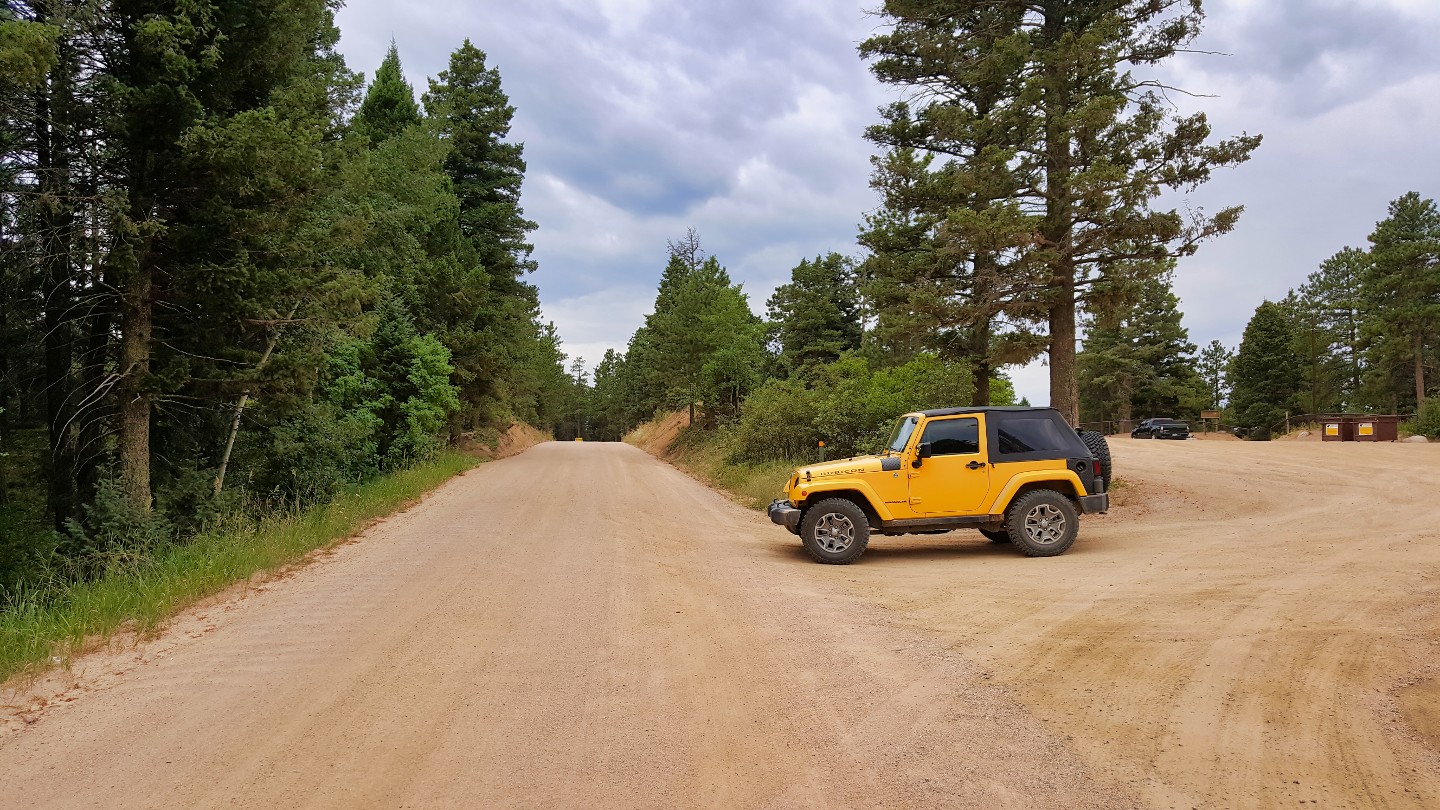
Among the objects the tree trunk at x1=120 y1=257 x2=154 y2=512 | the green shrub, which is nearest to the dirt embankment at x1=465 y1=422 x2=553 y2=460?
the tree trunk at x1=120 y1=257 x2=154 y2=512

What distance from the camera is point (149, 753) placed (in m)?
4.24

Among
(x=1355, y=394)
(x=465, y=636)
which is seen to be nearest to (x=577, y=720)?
(x=465, y=636)

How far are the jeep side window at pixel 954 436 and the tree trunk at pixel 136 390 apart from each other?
11.2 meters

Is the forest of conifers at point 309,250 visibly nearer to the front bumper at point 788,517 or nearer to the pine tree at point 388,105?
the pine tree at point 388,105

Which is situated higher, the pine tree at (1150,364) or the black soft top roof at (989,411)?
the pine tree at (1150,364)

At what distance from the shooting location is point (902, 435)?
1077cm

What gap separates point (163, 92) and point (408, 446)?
1360cm

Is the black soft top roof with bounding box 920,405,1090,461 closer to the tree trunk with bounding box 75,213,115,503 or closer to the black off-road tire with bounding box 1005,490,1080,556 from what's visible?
the black off-road tire with bounding box 1005,490,1080,556

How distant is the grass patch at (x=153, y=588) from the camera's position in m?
6.25

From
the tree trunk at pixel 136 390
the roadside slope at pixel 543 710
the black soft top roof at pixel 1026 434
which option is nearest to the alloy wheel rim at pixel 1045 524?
the black soft top roof at pixel 1026 434

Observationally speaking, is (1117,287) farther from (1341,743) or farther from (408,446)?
(408,446)

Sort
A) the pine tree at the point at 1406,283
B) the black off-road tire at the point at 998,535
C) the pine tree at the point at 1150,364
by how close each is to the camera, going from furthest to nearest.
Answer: the pine tree at the point at 1150,364, the pine tree at the point at 1406,283, the black off-road tire at the point at 998,535

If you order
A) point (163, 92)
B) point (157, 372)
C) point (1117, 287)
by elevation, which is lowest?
point (157, 372)

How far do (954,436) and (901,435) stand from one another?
2.52 ft
